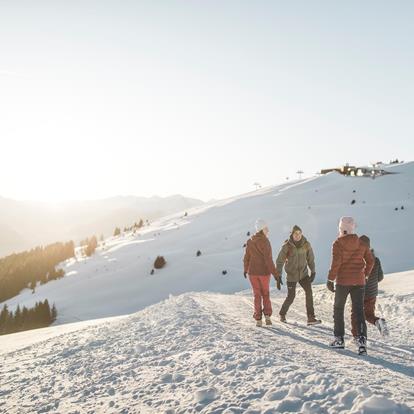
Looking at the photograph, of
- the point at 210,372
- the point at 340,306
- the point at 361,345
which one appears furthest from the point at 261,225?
the point at 210,372

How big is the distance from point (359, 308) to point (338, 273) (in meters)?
0.74

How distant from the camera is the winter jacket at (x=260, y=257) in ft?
33.5

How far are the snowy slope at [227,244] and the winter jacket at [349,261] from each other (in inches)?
1121

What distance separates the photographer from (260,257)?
1027 cm

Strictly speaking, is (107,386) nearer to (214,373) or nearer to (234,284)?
(214,373)

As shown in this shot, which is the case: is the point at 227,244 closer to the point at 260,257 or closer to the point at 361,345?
the point at 260,257

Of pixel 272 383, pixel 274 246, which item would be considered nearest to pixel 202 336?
pixel 272 383

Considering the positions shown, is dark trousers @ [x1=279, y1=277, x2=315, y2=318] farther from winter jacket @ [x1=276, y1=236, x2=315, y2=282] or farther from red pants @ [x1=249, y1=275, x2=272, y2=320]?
red pants @ [x1=249, y1=275, x2=272, y2=320]

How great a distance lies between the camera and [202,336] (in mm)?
8094

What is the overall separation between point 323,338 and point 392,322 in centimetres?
324

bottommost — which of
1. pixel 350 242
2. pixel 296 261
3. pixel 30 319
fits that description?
pixel 30 319

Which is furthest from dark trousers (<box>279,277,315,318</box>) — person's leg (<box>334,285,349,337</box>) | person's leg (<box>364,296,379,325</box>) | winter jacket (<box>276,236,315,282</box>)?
person's leg (<box>334,285,349,337</box>)

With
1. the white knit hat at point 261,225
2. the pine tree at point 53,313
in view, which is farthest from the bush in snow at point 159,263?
the white knit hat at point 261,225

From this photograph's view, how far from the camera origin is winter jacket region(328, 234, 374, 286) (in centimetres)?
738
